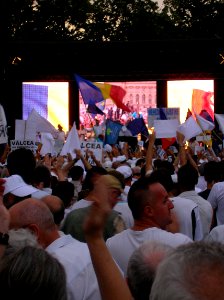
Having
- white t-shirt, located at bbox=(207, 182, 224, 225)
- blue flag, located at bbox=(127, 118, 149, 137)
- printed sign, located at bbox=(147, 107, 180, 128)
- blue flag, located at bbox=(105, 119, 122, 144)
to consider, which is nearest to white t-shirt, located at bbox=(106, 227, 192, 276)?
white t-shirt, located at bbox=(207, 182, 224, 225)

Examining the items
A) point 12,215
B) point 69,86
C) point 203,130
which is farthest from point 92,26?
point 12,215

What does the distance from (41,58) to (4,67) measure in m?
1.77

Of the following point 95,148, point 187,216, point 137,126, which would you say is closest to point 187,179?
point 187,216

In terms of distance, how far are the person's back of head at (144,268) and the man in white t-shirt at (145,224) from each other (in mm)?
1134

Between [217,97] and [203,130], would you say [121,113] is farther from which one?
[203,130]

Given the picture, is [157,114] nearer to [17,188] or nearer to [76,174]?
[76,174]

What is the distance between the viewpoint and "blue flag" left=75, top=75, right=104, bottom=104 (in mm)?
16347

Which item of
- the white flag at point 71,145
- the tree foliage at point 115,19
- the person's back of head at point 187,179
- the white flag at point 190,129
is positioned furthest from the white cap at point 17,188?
the tree foliage at point 115,19

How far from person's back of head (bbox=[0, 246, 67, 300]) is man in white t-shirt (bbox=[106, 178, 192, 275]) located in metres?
1.88

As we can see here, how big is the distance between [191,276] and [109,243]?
247 cm

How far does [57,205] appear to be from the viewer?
523 cm

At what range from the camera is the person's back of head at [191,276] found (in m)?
2.21

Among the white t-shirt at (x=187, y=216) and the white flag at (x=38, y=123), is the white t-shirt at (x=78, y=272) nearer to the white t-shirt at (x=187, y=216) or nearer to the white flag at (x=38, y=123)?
the white t-shirt at (x=187, y=216)

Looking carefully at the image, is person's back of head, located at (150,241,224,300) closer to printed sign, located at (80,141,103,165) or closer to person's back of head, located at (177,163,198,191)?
person's back of head, located at (177,163,198,191)
